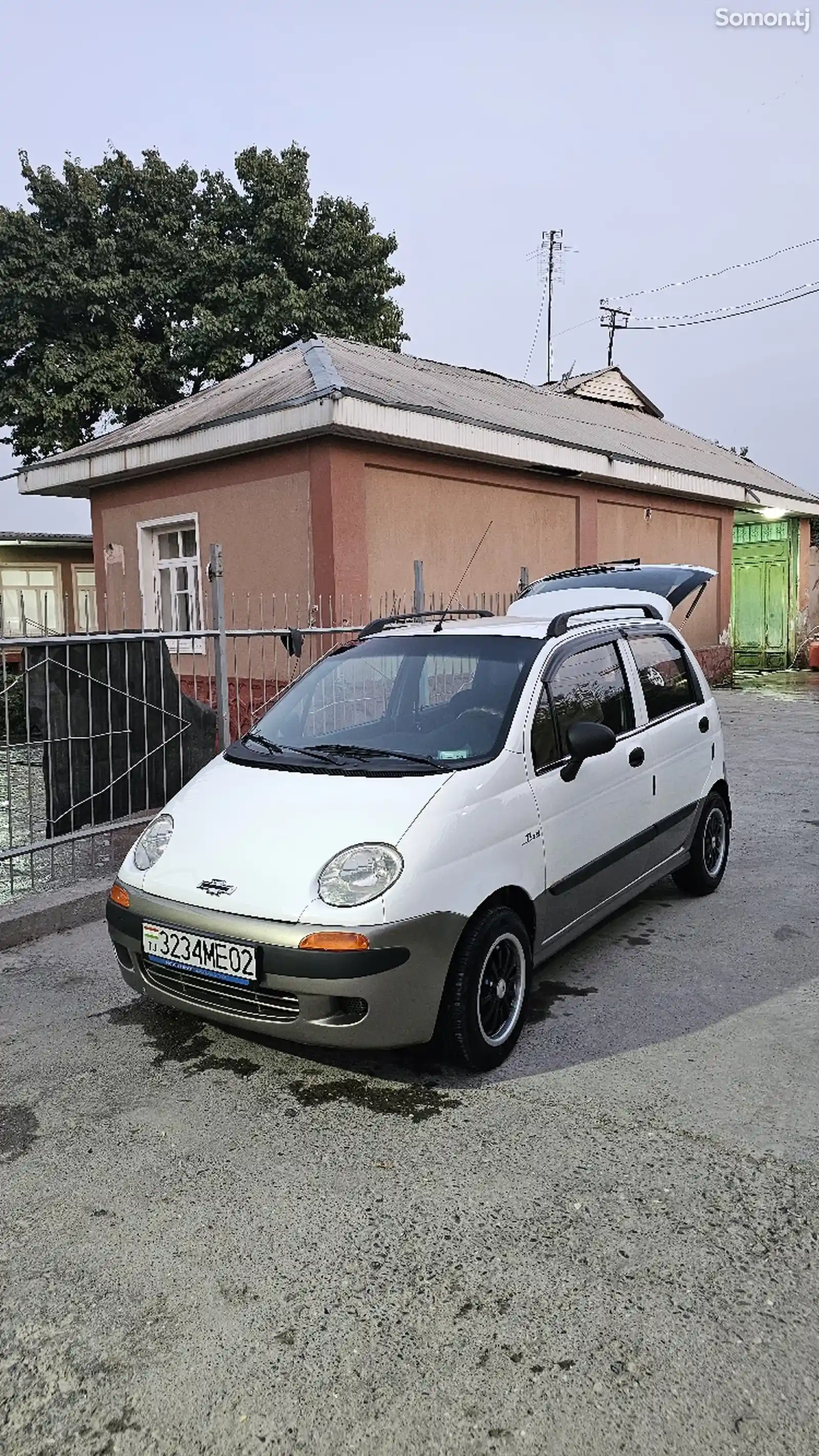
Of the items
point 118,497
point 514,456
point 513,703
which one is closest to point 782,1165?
point 513,703

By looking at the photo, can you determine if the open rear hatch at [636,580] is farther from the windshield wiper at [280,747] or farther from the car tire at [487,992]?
A: the car tire at [487,992]

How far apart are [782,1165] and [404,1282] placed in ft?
3.83

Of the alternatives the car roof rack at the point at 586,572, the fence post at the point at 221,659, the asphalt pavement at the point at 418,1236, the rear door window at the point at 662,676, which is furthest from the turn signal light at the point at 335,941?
the car roof rack at the point at 586,572

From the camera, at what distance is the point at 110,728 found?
20.7ft

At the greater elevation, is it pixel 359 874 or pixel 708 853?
pixel 359 874

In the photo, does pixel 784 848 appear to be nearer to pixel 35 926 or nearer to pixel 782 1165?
pixel 782 1165

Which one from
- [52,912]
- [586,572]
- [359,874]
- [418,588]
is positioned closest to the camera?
[359,874]

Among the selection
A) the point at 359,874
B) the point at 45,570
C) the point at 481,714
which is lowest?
the point at 359,874

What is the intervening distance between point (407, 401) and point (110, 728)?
20.0ft

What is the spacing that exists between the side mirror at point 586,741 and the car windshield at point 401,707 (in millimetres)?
264

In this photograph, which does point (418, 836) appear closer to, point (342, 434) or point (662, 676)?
point (662, 676)

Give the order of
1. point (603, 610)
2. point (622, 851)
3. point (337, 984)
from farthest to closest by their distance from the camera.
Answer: point (603, 610) → point (622, 851) → point (337, 984)

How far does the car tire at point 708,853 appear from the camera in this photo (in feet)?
17.5

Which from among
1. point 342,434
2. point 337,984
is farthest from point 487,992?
A: point 342,434
